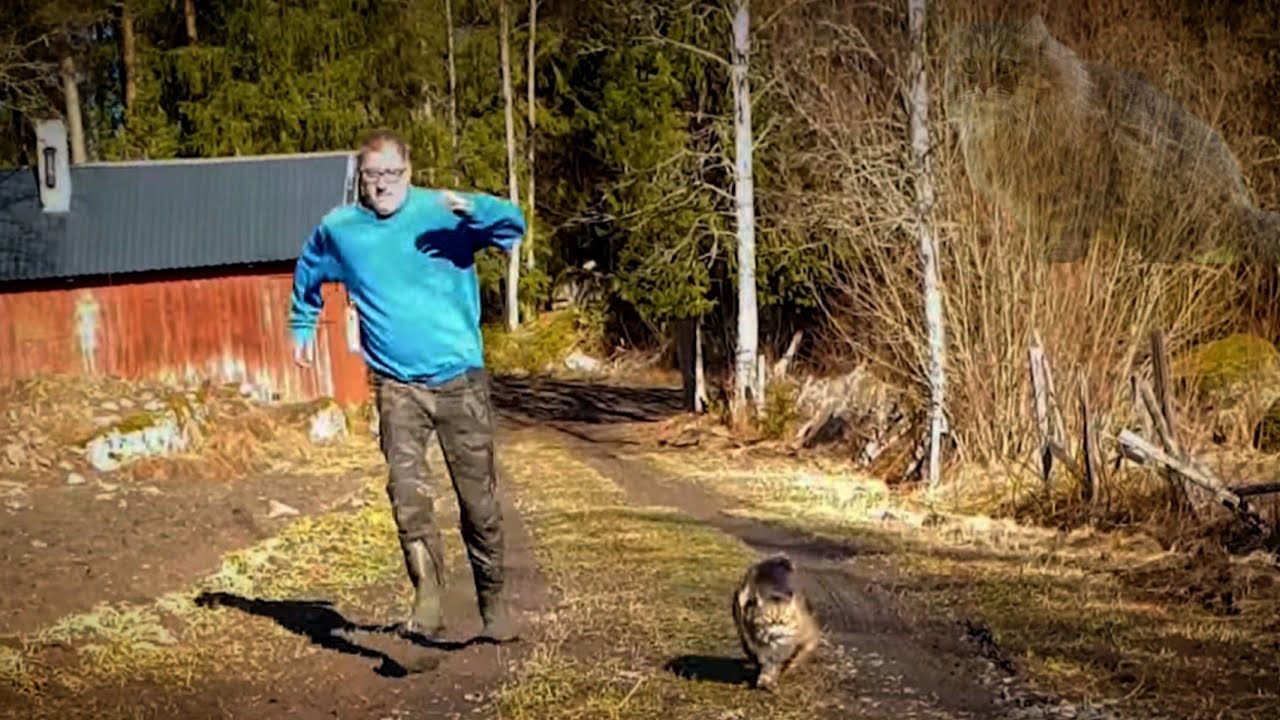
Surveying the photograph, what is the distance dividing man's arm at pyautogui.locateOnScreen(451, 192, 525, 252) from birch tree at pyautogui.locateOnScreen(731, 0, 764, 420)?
49.7 feet

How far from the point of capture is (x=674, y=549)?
10070mm

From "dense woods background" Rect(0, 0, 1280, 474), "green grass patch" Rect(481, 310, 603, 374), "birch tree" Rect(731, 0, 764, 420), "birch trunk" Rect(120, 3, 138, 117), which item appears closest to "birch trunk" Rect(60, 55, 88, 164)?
"dense woods background" Rect(0, 0, 1280, 474)

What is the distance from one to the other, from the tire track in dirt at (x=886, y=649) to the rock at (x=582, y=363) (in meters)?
25.1

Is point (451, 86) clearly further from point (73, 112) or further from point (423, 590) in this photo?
point (423, 590)

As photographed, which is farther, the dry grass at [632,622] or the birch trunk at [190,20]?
the birch trunk at [190,20]

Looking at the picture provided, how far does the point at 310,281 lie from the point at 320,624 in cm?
219

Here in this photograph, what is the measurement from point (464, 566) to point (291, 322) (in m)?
3.49

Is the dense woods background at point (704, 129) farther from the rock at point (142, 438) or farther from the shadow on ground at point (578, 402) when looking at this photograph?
the rock at point (142, 438)

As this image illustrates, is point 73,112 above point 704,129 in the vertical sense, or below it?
above

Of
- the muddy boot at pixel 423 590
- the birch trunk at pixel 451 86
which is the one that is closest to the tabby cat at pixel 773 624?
the muddy boot at pixel 423 590

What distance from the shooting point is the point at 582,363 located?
37.0 metres

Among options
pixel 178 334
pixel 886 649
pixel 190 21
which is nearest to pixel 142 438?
pixel 178 334

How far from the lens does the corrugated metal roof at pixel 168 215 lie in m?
22.9

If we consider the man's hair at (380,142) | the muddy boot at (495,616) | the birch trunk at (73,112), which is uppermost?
the birch trunk at (73,112)
